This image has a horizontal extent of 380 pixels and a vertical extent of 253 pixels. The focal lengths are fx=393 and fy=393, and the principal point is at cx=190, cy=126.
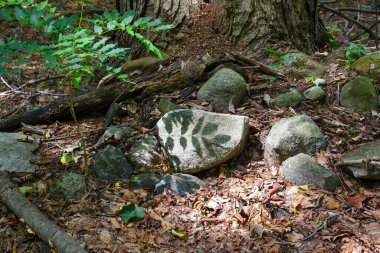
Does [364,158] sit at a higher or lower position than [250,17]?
lower

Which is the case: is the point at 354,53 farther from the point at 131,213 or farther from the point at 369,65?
the point at 131,213

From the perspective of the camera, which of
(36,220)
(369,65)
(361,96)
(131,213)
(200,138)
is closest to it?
(36,220)

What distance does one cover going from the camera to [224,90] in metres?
3.51

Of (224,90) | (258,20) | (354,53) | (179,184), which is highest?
(258,20)

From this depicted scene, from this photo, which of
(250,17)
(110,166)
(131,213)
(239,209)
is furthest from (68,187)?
(250,17)

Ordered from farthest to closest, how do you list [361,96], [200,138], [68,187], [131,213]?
[361,96] → [200,138] → [68,187] → [131,213]

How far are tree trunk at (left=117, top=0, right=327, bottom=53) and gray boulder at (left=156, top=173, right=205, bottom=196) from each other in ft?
5.45

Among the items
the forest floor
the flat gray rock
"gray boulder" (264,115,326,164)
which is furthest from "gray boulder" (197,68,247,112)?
the flat gray rock

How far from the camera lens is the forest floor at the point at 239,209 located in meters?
2.52

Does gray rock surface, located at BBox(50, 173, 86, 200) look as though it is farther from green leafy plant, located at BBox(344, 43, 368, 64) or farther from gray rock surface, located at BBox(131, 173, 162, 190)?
green leafy plant, located at BBox(344, 43, 368, 64)

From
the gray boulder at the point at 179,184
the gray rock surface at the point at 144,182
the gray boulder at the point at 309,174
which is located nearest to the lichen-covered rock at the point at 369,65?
the gray boulder at the point at 309,174

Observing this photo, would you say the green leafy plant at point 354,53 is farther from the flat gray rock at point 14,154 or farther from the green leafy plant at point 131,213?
the flat gray rock at point 14,154

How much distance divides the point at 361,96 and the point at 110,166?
88.1 inches

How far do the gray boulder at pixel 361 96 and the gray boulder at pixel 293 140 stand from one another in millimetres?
573
